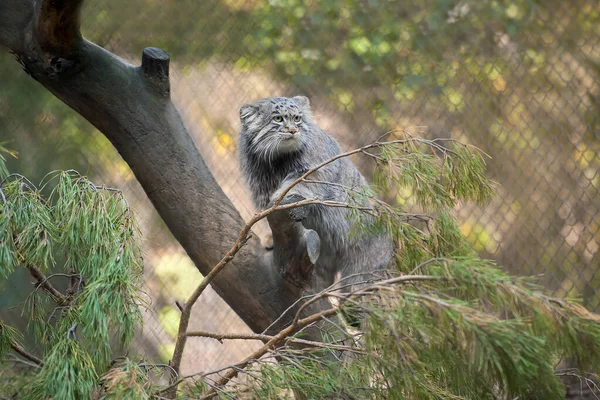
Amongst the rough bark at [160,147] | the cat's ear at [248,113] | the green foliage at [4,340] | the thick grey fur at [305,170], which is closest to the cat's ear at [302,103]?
the thick grey fur at [305,170]

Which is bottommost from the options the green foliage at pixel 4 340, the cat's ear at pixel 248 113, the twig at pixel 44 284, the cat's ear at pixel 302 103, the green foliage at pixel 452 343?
the green foliage at pixel 4 340

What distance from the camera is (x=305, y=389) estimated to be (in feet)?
6.12

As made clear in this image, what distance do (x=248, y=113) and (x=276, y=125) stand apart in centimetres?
18

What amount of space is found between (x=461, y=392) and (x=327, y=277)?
1.35 m

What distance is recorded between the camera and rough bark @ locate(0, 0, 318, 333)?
257 cm

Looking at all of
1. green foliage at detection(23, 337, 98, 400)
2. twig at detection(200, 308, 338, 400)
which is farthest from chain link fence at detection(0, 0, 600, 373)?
green foliage at detection(23, 337, 98, 400)

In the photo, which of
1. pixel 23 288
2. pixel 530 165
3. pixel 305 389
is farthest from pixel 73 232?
pixel 530 165

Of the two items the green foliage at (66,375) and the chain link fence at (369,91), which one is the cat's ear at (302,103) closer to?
the chain link fence at (369,91)

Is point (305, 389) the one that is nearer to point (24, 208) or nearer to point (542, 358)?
point (542, 358)

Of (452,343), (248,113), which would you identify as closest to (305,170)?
(248,113)

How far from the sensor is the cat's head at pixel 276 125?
9.11 ft

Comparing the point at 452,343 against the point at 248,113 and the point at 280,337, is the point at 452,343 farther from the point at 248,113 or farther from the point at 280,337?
the point at 248,113

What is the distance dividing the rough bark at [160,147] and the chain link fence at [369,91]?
0.95m

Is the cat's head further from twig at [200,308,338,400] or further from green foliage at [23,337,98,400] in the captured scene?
green foliage at [23,337,98,400]
